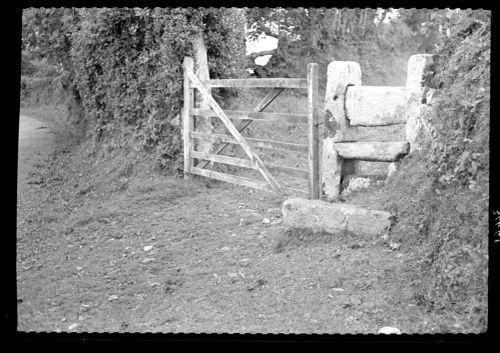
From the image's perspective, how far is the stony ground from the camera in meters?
4.93

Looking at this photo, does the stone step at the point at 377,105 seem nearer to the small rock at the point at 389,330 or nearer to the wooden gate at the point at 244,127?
the wooden gate at the point at 244,127

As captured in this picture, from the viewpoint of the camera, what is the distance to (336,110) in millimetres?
7023

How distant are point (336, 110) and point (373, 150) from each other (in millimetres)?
680

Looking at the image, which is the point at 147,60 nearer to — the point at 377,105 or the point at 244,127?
the point at 244,127

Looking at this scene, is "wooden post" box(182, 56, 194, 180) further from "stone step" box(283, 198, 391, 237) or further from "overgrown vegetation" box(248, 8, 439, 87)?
"overgrown vegetation" box(248, 8, 439, 87)

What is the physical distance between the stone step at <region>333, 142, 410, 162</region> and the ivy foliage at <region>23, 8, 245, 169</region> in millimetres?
3350

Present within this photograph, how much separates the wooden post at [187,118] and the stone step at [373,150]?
2.99 m

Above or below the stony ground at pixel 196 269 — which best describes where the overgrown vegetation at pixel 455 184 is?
above

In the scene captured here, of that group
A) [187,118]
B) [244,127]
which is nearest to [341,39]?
[187,118]

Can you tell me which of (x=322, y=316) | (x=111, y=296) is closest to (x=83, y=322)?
(x=111, y=296)

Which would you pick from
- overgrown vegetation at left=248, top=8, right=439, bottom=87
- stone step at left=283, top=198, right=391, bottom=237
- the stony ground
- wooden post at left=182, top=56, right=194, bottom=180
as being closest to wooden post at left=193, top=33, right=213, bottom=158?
wooden post at left=182, top=56, right=194, bottom=180

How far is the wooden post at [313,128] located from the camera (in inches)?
271

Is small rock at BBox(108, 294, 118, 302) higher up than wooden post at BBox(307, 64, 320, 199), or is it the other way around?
wooden post at BBox(307, 64, 320, 199)

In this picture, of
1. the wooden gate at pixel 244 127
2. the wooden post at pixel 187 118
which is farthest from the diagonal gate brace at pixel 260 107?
the wooden post at pixel 187 118
